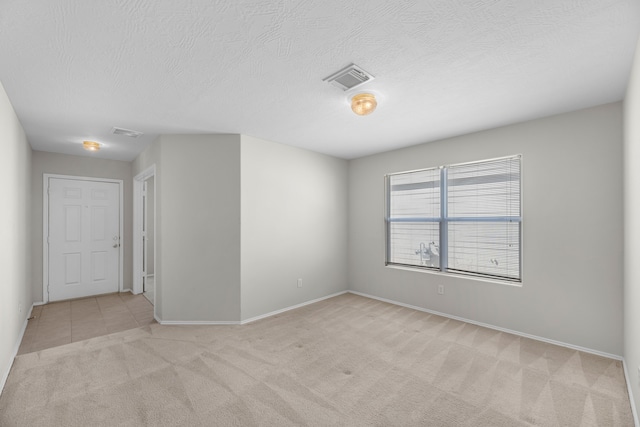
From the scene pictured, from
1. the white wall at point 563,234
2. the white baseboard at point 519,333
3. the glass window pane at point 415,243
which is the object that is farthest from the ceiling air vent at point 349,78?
the white baseboard at point 519,333

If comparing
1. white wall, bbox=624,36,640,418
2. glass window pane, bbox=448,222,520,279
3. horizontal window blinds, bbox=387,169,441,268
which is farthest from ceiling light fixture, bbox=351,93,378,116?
glass window pane, bbox=448,222,520,279

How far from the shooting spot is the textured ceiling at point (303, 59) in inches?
59.9

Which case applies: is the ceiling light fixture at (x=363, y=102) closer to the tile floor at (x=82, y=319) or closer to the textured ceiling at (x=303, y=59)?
the textured ceiling at (x=303, y=59)

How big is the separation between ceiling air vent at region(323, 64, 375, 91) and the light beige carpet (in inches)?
95.0

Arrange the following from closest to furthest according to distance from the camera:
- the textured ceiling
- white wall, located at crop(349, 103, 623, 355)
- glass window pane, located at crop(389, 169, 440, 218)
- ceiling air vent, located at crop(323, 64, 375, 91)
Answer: the textured ceiling → ceiling air vent, located at crop(323, 64, 375, 91) → white wall, located at crop(349, 103, 623, 355) → glass window pane, located at crop(389, 169, 440, 218)

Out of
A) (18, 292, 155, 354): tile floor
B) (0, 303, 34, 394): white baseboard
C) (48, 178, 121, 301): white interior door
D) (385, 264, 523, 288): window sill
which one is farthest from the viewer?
(48, 178, 121, 301): white interior door

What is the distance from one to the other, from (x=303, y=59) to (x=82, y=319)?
4299 millimetres

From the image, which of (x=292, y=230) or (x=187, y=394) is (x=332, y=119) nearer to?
(x=292, y=230)

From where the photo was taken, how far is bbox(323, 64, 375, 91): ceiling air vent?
6.81 feet

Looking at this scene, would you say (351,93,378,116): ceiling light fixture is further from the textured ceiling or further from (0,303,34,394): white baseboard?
(0,303,34,394): white baseboard

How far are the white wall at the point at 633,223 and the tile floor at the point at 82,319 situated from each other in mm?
4697

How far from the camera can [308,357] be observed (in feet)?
8.89

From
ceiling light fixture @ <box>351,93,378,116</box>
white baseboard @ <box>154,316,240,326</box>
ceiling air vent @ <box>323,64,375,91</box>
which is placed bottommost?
white baseboard @ <box>154,316,240,326</box>

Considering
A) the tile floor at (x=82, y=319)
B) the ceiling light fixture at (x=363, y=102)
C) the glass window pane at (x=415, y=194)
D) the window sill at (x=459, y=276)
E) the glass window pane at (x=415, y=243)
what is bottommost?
the tile floor at (x=82, y=319)
